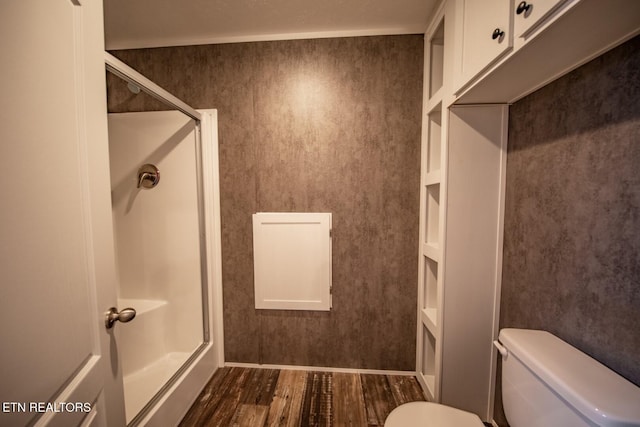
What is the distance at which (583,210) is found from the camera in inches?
30.5

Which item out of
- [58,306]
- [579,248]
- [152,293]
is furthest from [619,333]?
[152,293]

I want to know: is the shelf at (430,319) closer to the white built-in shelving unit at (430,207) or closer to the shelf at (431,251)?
the white built-in shelving unit at (430,207)

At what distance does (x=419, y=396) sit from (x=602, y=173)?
1448 mm

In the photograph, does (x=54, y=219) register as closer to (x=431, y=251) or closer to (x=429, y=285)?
(x=431, y=251)

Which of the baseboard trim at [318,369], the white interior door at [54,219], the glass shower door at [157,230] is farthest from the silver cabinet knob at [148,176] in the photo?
the baseboard trim at [318,369]

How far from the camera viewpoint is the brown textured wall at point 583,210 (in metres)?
0.66

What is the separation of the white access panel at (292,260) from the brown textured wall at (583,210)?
1.02 m

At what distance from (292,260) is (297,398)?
0.82 metres

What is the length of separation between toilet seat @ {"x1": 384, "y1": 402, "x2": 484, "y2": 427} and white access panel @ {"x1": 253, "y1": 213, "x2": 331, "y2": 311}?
2.28 feet

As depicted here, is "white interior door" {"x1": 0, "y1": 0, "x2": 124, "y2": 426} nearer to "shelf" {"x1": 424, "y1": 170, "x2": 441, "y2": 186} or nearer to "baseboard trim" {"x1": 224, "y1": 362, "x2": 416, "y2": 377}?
"baseboard trim" {"x1": 224, "y1": 362, "x2": 416, "y2": 377}

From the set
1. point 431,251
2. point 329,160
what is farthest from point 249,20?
point 431,251

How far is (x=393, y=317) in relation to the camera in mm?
1503

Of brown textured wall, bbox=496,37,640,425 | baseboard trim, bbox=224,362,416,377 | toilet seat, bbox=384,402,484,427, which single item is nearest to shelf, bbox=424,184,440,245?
brown textured wall, bbox=496,37,640,425

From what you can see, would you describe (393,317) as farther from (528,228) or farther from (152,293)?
(152,293)
